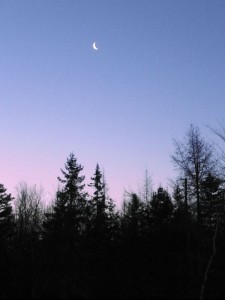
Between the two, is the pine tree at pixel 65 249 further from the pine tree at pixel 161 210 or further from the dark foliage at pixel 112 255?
the pine tree at pixel 161 210

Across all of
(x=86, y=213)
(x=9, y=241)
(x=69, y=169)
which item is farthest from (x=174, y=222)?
(x=9, y=241)

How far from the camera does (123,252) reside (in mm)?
38688

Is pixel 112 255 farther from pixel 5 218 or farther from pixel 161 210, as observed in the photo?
pixel 5 218

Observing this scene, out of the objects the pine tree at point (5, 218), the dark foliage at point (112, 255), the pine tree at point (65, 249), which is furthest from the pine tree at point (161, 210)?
the pine tree at point (5, 218)

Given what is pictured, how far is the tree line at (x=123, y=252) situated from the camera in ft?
102

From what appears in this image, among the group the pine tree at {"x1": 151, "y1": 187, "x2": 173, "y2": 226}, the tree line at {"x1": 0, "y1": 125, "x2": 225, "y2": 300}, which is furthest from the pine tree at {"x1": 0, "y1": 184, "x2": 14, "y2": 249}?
the pine tree at {"x1": 151, "y1": 187, "x2": 173, "y2": 226}

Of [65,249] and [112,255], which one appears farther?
[112,255]

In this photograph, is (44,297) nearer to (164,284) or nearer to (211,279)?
(164,284)

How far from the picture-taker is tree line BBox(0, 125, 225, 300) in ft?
102

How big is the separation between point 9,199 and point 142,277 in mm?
18459

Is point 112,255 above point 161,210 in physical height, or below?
below

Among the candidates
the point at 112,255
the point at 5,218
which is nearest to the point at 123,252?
the point at 112,255

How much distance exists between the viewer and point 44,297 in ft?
124

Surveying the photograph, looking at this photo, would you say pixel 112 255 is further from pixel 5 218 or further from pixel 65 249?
pixel 5 218
